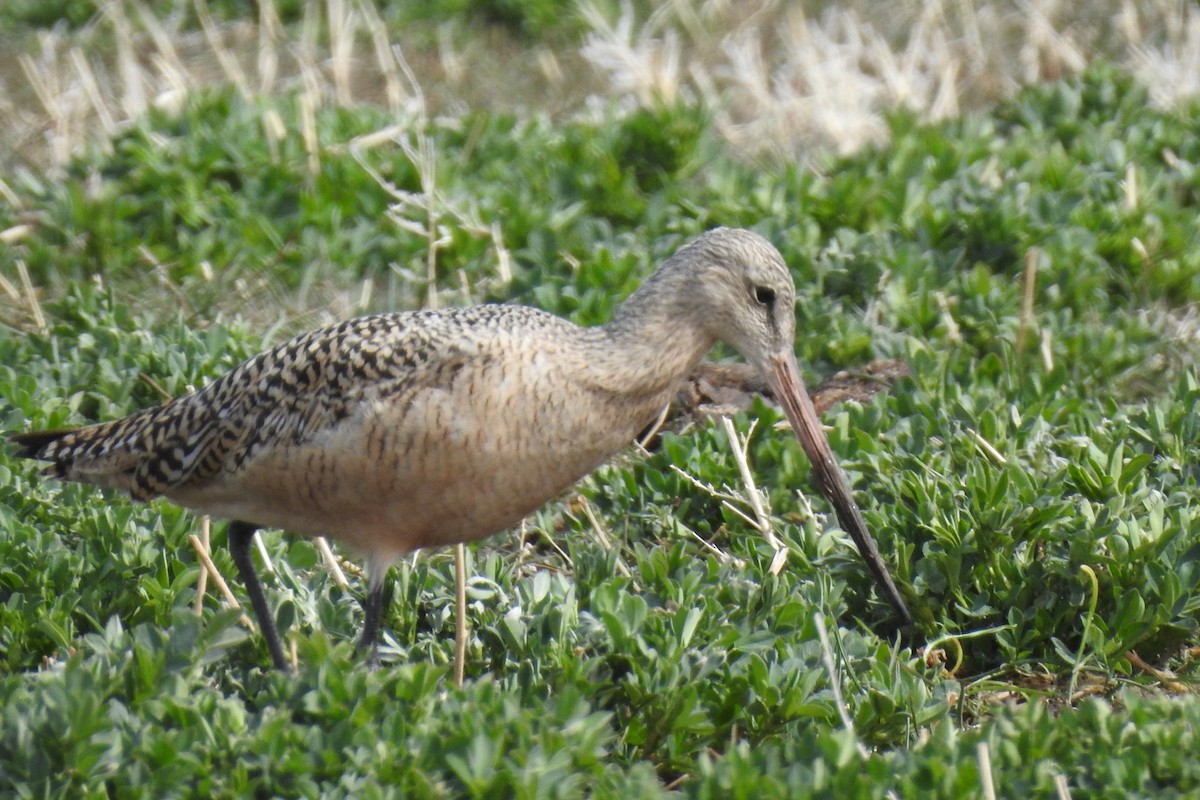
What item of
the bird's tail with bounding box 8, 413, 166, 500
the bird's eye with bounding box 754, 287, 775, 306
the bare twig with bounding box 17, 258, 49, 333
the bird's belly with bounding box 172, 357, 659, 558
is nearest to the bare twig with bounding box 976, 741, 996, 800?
the bird's belly with bounding box 172, 357, 659, 558

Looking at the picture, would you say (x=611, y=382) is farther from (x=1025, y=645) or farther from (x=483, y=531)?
(x=1025, y=645)

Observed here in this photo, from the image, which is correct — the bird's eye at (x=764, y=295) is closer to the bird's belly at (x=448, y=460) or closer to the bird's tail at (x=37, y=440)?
the bird's belly at (x=448, y=460)

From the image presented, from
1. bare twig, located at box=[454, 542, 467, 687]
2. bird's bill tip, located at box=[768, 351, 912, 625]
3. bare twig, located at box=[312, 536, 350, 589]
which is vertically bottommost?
bare twig, located at box=[312, 536, 350, 589]

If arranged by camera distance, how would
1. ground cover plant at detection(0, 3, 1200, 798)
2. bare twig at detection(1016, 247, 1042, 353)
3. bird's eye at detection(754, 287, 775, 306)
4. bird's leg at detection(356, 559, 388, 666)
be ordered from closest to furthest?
ground cover plant at detection(0, 3, 1200, 798), bird's leg at detection(356, 559, 388, 666), bird's eye at detection(754, 287, 775, 306), bare twig at detection(1016, 247, 1042, 353)

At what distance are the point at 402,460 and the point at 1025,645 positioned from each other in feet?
5.41

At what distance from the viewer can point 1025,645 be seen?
13.6ft

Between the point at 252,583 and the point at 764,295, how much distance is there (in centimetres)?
150

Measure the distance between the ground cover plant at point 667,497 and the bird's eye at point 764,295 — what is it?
671 mm

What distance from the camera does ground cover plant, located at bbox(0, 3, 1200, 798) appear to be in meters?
3.29

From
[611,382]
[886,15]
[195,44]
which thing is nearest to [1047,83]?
[886,15]

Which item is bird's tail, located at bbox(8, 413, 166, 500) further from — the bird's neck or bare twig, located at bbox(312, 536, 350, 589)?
the bird's neck

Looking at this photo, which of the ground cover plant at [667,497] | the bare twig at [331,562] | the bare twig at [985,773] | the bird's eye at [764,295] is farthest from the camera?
the bare twig at [331,562]

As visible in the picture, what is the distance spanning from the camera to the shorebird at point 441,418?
382 cm

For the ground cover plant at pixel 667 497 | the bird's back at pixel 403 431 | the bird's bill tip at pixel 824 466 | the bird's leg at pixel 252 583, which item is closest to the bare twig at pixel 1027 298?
the ground cover plant at pixel 667 497
